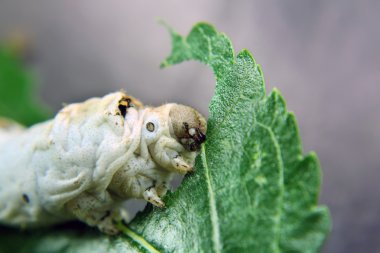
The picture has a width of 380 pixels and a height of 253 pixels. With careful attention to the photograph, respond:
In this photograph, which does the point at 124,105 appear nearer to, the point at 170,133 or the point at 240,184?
the point at 170,133

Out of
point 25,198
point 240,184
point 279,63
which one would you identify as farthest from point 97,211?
point 279,63

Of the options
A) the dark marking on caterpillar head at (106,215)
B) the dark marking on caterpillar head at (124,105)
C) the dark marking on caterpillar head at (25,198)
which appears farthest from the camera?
the dark marking on caterpillar head at (25,198)

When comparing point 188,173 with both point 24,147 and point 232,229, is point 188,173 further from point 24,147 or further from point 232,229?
point 24,147

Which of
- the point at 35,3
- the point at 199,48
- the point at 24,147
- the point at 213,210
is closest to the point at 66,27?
the point at 35,3

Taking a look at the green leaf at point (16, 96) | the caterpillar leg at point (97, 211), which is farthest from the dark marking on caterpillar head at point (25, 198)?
the green leaf at point (16, 96)

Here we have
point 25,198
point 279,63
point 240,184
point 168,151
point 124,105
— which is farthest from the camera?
point 279,63

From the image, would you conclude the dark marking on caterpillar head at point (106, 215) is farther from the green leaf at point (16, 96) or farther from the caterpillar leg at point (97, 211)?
the green leaf at point (16, 96)
